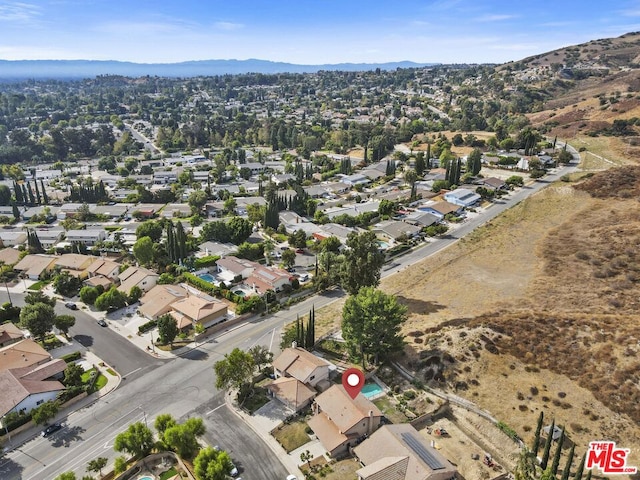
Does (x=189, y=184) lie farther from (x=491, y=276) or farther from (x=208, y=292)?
(x=491, y=276)

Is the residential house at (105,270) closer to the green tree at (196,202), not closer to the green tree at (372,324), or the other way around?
the green tree at (196,202)

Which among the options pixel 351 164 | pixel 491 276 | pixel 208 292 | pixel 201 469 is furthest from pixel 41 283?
pixel 351 164

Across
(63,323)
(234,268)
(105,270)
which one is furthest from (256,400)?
(105,270)

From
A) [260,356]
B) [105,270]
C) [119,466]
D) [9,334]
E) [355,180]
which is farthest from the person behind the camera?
[355,180]

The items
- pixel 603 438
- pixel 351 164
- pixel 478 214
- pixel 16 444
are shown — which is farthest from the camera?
pixel 351 164

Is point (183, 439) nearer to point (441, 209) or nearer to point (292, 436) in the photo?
point (292, 436)

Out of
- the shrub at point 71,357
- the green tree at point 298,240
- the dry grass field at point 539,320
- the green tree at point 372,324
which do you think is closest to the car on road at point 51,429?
the shrub at point 71,357

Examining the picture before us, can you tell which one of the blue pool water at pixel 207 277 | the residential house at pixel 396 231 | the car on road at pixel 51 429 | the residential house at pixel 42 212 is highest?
the residential house at pixel 396 231
